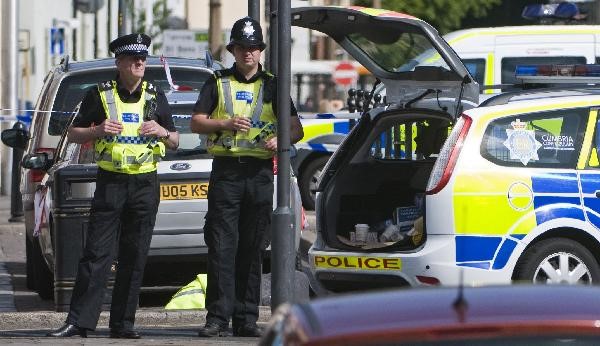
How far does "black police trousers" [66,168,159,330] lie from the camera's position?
8.55m

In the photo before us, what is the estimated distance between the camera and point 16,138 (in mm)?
12406

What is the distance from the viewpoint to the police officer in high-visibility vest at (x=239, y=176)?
862 centimetres

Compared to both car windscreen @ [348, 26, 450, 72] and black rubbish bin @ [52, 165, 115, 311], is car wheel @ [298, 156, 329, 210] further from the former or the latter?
car windscreen @ [348, 26, 450, 72]

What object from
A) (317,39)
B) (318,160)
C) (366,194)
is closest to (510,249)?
(366,194)

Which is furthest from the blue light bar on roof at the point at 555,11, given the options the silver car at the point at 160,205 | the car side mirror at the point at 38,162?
the car side mirror at the point at 38,162

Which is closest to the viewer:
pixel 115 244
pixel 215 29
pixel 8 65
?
pixel 115 244

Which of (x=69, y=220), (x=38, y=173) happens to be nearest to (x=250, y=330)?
(x=69, y=220)

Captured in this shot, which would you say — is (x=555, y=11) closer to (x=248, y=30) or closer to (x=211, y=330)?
(x=248, y=30)

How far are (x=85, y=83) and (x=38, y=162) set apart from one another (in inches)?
42.5

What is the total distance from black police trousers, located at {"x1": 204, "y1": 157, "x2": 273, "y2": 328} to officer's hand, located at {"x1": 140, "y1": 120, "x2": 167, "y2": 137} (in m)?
0.37

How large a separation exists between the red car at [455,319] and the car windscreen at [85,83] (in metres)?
8.10

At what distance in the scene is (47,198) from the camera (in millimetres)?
10742

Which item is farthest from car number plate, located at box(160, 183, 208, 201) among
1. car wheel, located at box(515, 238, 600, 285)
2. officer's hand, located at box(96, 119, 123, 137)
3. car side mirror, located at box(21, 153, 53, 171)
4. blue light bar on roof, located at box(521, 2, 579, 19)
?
blue light bar on roof, located at box(521, 2, 579, 19)

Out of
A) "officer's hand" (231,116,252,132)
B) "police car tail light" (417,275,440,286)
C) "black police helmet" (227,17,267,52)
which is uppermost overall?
"black police helmet" (227,17,267,52)
